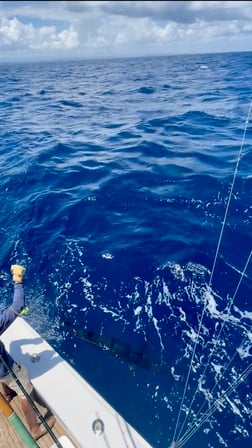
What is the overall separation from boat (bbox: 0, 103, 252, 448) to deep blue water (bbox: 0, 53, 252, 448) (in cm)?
37

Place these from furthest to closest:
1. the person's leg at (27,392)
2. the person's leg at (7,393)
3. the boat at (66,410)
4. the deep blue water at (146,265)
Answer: the deep blue water at (146,265) < the person's leg at (7,393) < the person's leg at (27,392) < the boat at (66,410)

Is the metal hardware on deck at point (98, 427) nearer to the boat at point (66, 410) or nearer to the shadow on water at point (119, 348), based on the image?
the boat at point (66, 410)

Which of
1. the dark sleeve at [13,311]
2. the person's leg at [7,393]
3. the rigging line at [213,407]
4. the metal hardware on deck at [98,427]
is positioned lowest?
the rigging line at [213,407]

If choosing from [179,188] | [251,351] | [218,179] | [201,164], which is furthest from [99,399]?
[201,164]

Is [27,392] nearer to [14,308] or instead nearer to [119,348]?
[14,308]

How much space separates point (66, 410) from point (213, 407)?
276cm

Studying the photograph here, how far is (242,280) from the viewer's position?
750cm

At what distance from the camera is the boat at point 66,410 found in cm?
403

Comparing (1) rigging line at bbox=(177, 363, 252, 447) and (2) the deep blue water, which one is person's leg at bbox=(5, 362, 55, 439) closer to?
(2) the deep blue water

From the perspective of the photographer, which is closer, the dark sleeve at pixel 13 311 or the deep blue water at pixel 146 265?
the dark sleeve at pixel 13 311

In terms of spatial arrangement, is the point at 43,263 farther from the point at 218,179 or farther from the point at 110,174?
the point at 218,179

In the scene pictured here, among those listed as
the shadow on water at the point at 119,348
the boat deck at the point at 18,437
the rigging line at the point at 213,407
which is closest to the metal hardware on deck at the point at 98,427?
the boat deck at the point at 18,437

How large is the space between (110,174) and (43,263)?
556 centimetres

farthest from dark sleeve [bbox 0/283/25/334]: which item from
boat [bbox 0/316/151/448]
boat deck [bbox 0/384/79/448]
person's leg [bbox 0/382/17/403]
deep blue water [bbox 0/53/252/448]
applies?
deep blue water [bbox 0/53/252/448]
